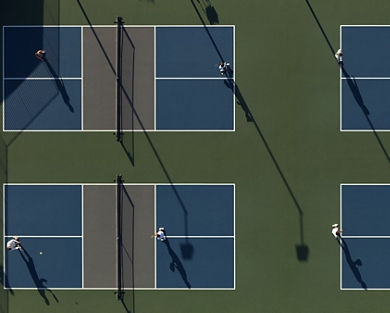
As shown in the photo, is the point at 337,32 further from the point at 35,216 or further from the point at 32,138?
the point at 35,216

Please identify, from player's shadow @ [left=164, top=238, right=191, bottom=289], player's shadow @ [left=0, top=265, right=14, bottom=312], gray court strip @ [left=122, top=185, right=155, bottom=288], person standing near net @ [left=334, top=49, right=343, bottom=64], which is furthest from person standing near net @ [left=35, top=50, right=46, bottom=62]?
person standing near net @ [left=334, top=49, right=343, bottom=64]

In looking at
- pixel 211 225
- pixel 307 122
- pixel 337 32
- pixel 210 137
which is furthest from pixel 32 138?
pixel 337 32

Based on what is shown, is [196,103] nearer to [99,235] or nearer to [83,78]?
[83,78]

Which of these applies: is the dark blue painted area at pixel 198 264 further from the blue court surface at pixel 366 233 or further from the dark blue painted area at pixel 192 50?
the dark blue painted area at pixel 192 50

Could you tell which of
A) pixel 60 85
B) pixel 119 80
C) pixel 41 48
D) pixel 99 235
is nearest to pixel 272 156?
pixel 119 80

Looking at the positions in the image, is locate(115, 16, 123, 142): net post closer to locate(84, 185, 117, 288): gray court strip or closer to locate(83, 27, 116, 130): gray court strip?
locate(83, 27, 116, 130): gray court strip

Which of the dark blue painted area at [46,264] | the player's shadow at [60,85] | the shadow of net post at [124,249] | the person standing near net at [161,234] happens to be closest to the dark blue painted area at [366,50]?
the person standing near net at [161,234]

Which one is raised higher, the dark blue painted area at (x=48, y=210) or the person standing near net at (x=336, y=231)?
the dark blue painted area at (x=48, y=210)
